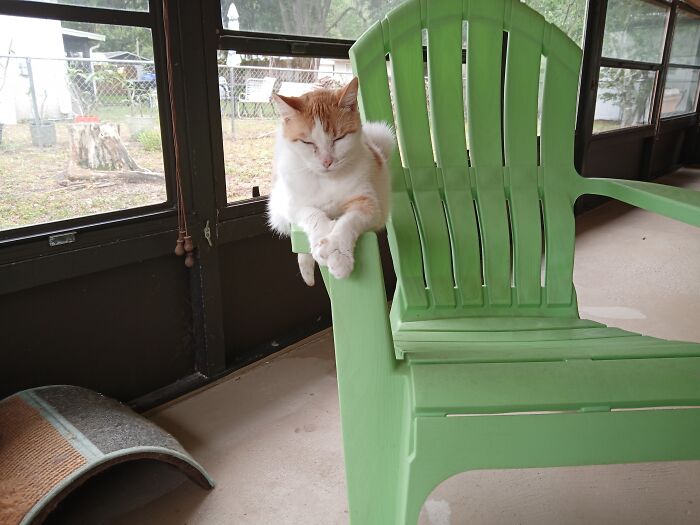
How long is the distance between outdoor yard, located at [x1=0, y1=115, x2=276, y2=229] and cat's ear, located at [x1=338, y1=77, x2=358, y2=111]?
703mm

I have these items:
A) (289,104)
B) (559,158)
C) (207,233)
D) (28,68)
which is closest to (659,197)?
(559,158)

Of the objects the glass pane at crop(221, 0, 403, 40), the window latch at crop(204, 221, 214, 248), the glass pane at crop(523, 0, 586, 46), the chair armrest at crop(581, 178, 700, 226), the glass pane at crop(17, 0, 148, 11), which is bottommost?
the window latch at crop(204, 221, 214, 248)

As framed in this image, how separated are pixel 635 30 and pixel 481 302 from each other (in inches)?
167

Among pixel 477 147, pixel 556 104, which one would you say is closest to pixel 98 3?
pixel 477 147

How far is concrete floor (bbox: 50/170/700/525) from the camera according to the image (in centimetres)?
122

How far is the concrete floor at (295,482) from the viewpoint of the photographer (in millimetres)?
1225

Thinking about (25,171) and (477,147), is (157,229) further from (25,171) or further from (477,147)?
(477,147)

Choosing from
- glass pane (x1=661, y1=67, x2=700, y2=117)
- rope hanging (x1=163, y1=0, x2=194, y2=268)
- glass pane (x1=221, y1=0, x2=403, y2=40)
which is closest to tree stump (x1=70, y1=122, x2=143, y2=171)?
rope hanging (x1=163, y1=0, x2=194, y2=268)

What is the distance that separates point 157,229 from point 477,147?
3.09 ft

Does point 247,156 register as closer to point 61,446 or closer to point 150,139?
point 150,139

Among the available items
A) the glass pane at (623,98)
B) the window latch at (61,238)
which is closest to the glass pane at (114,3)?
the window latch at (61,238)

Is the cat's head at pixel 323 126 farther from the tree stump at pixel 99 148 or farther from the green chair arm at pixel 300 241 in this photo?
the tree stump at pixel 99 148

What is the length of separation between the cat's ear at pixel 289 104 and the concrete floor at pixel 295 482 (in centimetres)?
91

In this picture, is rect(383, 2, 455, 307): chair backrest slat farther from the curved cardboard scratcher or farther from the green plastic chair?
the curved cardboard scratcher
